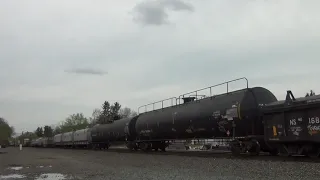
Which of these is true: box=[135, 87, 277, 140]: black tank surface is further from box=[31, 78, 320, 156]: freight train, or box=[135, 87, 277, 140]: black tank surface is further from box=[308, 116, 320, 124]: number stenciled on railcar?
box=[308, 116, 320, 124]: number stenciled on railcar

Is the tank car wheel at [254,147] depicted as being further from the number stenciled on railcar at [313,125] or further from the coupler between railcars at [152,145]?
the coupler between railcars at [152,145]

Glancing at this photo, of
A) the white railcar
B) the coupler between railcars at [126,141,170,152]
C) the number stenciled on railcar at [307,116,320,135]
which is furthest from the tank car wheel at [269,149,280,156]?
the white railcar

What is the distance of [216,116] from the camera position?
23.4 meters

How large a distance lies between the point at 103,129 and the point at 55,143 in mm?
37441

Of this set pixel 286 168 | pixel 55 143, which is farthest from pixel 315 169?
pixel 55 143

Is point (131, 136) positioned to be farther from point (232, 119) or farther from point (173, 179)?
point (173, 179)

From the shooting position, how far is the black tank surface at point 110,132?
39500 millimetres

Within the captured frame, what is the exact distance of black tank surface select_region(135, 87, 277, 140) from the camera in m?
21.4

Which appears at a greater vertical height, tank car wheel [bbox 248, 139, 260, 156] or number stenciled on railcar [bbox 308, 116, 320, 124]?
number stenciled on railcar [bbox 308, 116, 320, 124]

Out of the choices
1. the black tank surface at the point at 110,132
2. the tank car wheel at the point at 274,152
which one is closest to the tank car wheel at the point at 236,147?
the tank car wheel at the point at 274,152

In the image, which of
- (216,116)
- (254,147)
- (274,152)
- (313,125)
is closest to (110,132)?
(216,116)

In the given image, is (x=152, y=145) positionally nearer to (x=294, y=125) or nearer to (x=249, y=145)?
(x=249, y=145)

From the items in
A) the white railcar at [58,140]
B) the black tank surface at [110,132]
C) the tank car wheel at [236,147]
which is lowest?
the white railcar at [58,140]

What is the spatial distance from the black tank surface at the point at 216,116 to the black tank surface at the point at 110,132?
8.92m
